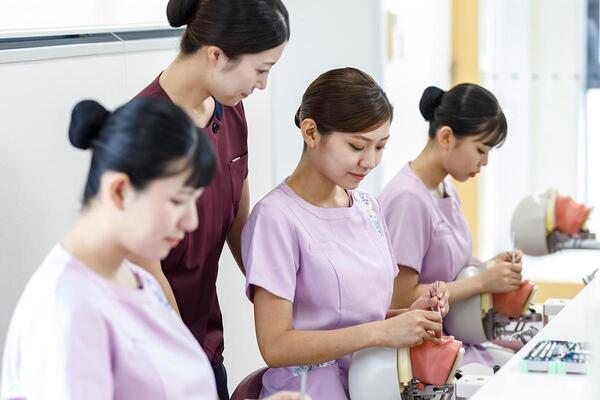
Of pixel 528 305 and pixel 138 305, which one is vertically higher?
pixel 138 305

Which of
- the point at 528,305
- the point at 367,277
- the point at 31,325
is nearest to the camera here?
the point at 31,325

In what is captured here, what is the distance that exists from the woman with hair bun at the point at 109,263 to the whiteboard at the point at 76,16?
0.59m

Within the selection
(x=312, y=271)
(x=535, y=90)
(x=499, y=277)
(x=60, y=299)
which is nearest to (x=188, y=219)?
(x=60, y=299)

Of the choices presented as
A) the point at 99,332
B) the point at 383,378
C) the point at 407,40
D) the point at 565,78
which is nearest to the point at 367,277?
the point at 383,378

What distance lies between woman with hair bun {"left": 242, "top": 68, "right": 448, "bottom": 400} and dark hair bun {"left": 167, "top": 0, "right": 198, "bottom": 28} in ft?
1.00

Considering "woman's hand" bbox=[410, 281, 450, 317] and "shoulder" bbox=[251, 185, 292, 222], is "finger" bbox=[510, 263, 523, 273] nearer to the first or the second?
"woman's hand" bbox=[410, 281, 450, 317]

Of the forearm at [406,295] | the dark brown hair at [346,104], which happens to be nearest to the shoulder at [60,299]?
the dark brown hair at [346,104]

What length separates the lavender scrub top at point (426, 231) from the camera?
254 centimetres

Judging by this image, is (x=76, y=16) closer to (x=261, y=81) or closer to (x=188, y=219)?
(x=261, y=81)

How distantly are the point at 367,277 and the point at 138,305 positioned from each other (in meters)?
0.73

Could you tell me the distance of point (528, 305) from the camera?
2646 mm

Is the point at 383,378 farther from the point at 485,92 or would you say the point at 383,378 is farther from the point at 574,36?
the point at 574,36

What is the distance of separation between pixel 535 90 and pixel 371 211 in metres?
2.84

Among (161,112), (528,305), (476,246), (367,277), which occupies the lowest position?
(476,246)
